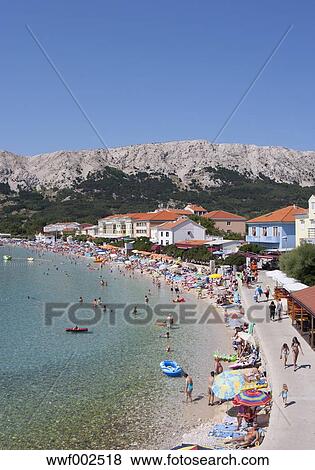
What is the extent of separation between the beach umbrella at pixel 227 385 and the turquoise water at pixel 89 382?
1224 mm

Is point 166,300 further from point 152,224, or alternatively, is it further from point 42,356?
point 152,224

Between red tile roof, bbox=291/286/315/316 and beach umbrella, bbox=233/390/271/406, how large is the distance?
3.97 meters

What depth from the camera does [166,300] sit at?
34875 millimetres

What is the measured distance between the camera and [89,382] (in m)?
17.0

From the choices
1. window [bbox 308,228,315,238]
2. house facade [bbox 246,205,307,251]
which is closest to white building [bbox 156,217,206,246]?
house facade [bbox 246,205,307,251]

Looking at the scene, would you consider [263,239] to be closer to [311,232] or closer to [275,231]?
[275,231]

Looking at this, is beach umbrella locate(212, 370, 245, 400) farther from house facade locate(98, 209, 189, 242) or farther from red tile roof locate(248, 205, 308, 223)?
house facade locate(98, 209, 189, 242)

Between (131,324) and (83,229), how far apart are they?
79906 millimetres

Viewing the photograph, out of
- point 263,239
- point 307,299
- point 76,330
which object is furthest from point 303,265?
point 263,239

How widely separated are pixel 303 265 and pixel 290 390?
15.2 m

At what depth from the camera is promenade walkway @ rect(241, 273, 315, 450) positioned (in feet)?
32.6

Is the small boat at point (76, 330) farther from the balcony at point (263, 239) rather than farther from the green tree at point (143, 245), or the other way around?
the green tree at point (143, 245)

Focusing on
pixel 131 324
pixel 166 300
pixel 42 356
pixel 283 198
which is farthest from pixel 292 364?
pixel 283 198
